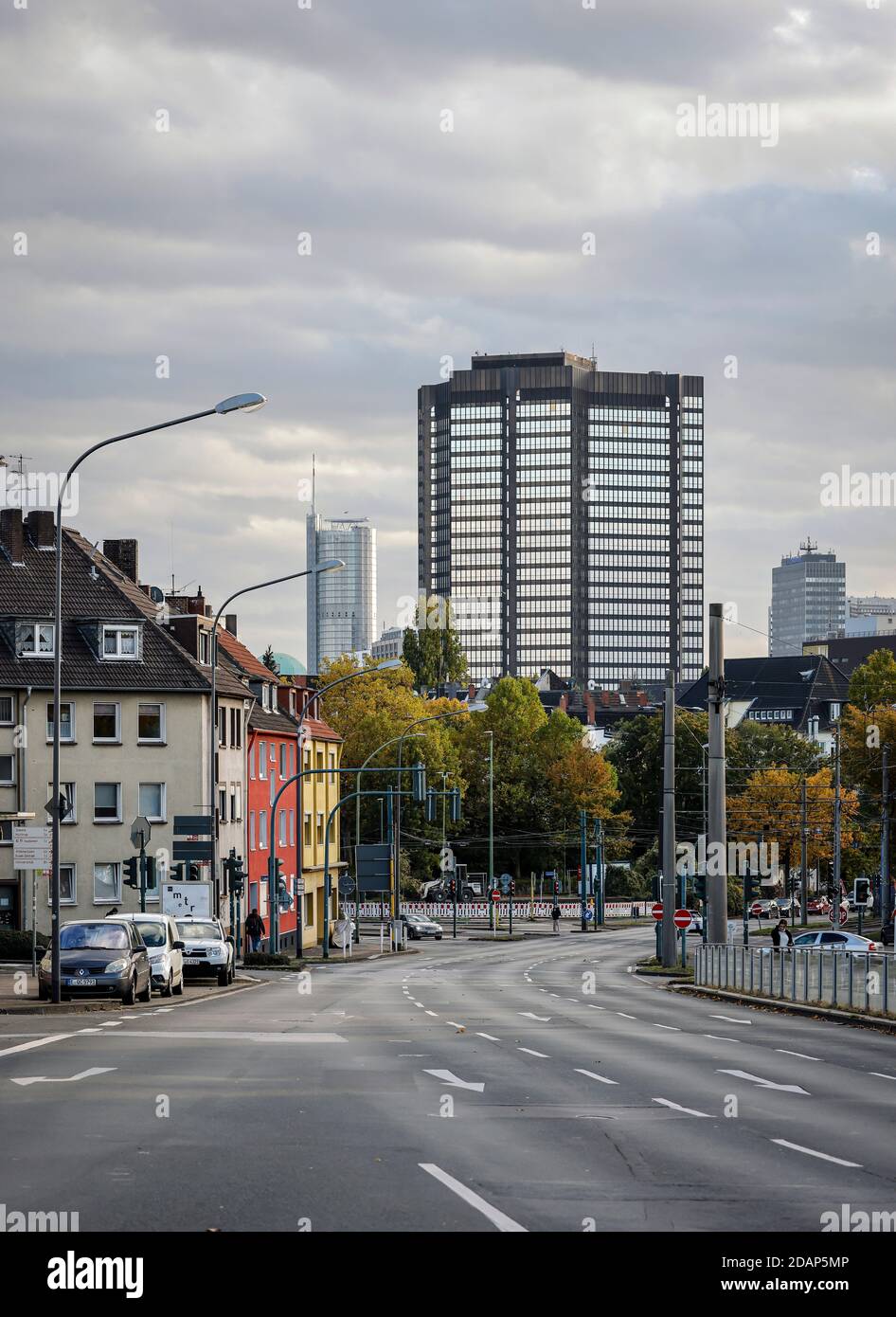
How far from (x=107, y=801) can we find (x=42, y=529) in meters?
10.2

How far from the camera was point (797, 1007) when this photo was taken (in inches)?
1281

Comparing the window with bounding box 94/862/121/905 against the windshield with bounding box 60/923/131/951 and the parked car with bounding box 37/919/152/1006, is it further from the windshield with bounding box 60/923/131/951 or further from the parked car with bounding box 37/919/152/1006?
the windshield with bounding box 60/923/131/951

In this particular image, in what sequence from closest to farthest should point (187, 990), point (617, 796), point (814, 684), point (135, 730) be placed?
point (187, 990) < point (135, 730) < point (617, 796) < point (814, 684)

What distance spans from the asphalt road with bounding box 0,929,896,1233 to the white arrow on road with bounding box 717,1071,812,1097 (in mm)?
29

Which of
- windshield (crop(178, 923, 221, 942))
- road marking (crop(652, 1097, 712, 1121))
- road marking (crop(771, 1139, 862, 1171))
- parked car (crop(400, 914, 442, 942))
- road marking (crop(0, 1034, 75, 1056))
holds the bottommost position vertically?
parked car (crop(400, 914, 442, 942))

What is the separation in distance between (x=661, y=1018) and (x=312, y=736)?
5420cm

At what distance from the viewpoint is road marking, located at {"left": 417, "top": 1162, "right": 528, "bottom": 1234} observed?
9227 mm

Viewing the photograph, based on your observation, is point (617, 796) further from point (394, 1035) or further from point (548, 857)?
point (394, 1035)

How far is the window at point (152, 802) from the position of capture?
6138cm

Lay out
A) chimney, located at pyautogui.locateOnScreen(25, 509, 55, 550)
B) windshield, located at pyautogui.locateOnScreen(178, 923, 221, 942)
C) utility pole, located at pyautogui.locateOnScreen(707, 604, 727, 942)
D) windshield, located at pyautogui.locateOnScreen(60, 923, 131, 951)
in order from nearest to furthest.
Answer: windshield, located at pyautogui.locateOnScreen(60, 923, 131, 951)
utility pole, located at pyautogui.locateOnScreen(707, 604, 727, 942)
windshield, located at pyautogui.locateOnScreen(178, 923, 221, 942)
chimney, located at pyautogui.locateOnScreen(25, 509, 55, 550)

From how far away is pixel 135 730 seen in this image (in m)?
61.0

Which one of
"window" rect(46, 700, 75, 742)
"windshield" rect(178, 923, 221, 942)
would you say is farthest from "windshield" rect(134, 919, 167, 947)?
"window" rect(46, 700, 75, 742)

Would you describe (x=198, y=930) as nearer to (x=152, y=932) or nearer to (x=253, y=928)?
(x=152, y=932)
